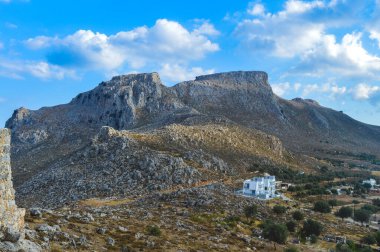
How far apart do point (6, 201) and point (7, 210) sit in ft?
1.98

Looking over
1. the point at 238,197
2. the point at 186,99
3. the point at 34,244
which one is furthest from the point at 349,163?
the point at 34,244

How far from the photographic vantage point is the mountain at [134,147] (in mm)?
81938

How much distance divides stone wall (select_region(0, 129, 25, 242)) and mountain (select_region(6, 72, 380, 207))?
167ft

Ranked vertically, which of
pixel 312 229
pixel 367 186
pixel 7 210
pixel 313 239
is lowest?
pixel 313 239

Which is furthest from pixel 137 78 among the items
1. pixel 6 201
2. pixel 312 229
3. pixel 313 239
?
pixel 6 201

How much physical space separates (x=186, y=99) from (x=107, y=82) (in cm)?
3925

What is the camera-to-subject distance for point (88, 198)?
72562 millimetres

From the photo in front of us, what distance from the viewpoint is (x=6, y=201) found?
20703 mm

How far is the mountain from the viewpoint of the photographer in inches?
3226

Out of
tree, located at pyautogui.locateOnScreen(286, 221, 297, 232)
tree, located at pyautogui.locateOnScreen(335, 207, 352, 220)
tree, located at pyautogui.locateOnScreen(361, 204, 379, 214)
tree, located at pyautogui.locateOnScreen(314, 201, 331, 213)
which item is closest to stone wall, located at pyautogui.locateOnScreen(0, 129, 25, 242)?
tree, located at pyautogui.locateOnScreen(286, 221, 297, 232)

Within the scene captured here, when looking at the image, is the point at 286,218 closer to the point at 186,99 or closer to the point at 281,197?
the point at 281,197

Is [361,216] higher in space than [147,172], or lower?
lower

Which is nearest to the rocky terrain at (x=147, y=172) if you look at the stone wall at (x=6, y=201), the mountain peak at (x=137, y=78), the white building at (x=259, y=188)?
the stone wall at (x=6, y=201)

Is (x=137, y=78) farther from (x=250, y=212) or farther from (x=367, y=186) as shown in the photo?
(x=250, y=212)
